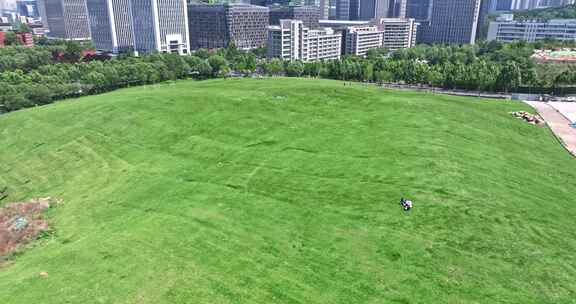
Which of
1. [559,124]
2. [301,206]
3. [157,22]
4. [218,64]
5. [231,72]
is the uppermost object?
[157,22]

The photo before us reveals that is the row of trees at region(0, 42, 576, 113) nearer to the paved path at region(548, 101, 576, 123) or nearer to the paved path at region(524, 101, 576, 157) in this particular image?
the paved path at region(548, 101, 576, 123)

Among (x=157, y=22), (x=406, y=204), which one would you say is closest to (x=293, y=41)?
(x=157, y=22)

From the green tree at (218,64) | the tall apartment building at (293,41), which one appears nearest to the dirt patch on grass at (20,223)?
the green tree at (218,64)

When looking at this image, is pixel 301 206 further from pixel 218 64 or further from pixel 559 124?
pixel 218 64

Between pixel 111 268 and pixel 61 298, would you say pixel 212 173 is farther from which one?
pixel 61 298

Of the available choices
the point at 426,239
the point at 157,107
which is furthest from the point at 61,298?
the point at 157,107

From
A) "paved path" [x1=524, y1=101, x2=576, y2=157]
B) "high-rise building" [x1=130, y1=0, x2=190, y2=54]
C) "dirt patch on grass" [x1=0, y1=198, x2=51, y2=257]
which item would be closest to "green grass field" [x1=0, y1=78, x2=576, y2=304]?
"dirt patch on grass" [x1=0, y1=198, x2=51, y2=257]
